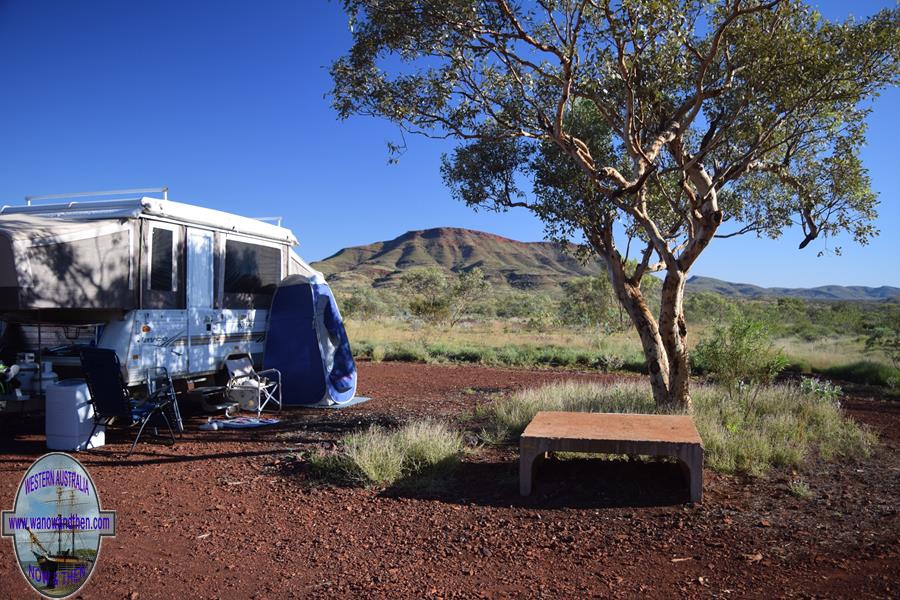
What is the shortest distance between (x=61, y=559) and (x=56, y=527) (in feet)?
0.62

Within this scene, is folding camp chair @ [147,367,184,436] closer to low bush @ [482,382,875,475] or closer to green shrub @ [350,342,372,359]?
low bush @ [482,382,875,475]

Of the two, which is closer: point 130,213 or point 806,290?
point 130,213

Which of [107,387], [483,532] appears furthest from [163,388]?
[483,532]

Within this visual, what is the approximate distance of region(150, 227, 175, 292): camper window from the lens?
25.1 feet

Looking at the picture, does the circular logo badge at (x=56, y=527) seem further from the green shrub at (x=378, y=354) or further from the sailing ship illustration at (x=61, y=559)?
the green shrub at (x=378, y=354)

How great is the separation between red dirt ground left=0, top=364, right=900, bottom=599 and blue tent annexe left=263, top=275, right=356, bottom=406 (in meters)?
2.70

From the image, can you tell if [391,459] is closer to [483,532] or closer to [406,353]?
[483,532]

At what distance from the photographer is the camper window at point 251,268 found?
9.06 m

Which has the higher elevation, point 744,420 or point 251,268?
point 251,268

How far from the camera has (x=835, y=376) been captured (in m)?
14.5

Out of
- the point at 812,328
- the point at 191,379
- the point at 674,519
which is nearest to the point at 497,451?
the point at 674,519

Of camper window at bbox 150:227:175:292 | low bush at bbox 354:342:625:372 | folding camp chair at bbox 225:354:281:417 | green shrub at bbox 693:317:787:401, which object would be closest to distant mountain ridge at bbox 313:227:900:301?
low bush at bbox 354:342:625:372

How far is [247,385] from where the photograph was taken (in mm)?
8766

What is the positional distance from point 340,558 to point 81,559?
4.79ft
